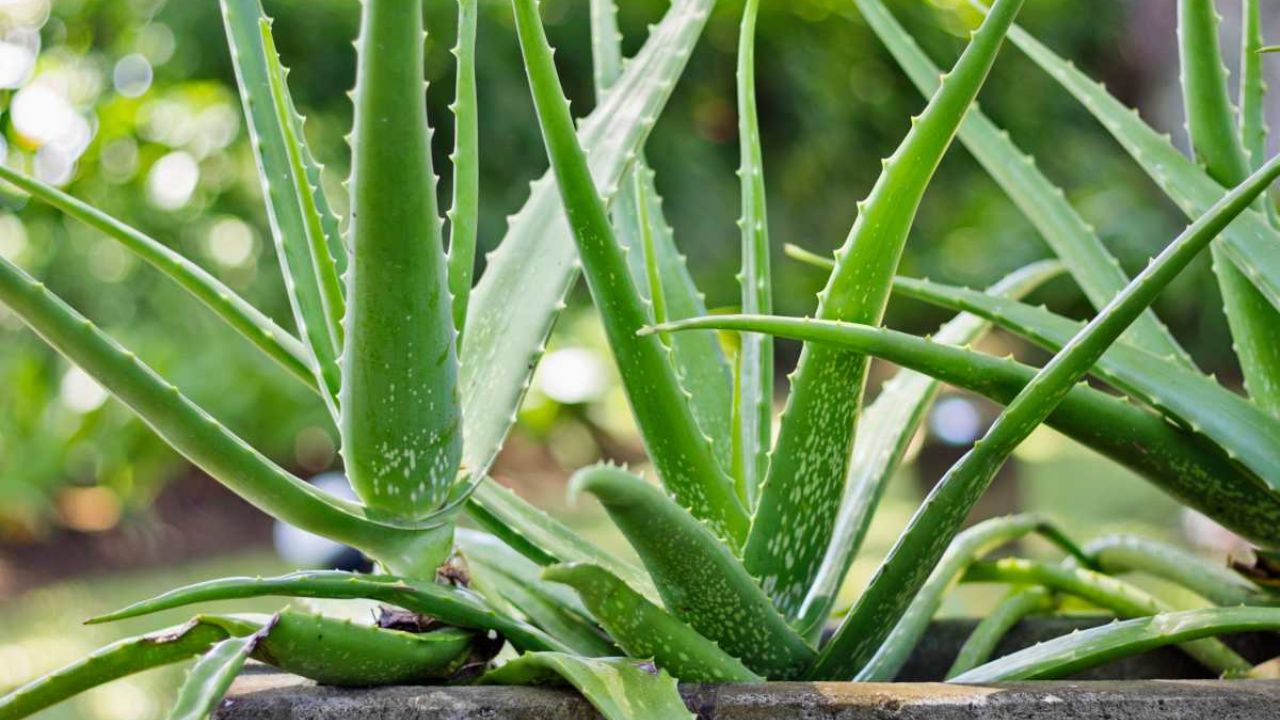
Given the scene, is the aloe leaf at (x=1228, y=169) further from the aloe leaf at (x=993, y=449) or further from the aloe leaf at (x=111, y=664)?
the aloe leaf at (x=111, y=664)

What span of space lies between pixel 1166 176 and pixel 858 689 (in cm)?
27

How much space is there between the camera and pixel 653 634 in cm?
43

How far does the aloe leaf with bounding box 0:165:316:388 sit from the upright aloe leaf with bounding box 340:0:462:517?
0.08 meters

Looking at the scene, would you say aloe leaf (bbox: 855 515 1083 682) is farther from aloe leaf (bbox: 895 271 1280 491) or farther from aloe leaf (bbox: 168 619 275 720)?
aloe leaf (bbox: 168 619 275 720)

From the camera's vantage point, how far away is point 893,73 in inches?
147

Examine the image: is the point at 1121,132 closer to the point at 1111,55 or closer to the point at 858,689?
the point at 858,689

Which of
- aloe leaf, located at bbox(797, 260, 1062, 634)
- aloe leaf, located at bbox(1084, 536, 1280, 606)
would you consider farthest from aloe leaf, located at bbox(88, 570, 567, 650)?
aloe leaf, located at bbox(1084, 536, 1280, 606)

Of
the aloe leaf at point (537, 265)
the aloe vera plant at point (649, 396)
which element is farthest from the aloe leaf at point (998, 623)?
the aloe leaf at point (537, 265)

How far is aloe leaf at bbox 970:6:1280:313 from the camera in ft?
1.70

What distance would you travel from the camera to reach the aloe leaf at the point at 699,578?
37 centimetres

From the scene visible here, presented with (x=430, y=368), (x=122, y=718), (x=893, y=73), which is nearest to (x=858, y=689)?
(x=430, y=368)

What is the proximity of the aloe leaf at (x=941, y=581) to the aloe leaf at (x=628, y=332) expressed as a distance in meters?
0.09

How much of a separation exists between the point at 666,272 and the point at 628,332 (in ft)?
0.55

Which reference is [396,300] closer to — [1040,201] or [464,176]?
[464,176]
